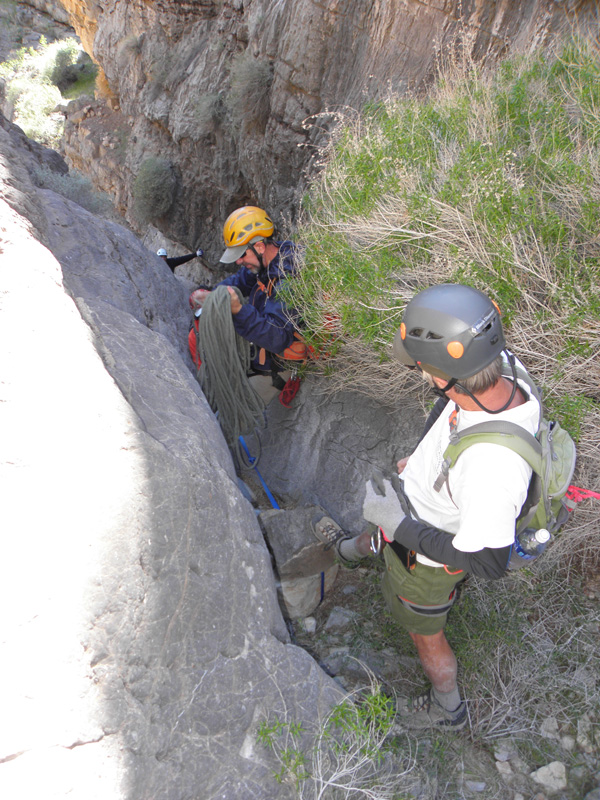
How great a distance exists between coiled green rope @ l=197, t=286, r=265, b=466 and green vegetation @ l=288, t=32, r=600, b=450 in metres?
0.57

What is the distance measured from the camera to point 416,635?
255cm

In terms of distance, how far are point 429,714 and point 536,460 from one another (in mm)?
1689

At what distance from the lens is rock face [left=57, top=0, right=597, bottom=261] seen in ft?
18.4

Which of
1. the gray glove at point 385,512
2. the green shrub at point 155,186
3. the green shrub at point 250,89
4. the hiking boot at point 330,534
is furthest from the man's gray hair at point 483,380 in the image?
the green shrub at point 155,186

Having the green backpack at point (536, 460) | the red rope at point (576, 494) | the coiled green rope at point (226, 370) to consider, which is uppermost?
the green backpack at point (536, 460)

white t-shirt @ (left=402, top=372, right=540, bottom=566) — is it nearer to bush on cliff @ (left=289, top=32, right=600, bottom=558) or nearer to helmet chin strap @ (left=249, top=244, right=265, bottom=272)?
bush on cliff @ (left=289, top=32, right=600, bottom=558)

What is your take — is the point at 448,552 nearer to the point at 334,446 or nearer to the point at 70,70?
the point at 334,446

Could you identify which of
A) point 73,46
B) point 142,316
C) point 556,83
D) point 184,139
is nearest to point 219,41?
point 184,139

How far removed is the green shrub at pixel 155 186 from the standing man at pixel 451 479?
954 cm

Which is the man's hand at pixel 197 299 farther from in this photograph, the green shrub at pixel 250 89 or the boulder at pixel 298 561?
the green shrub at pixel 250 89

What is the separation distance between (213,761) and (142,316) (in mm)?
2639

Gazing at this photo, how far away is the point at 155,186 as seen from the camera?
10180mm

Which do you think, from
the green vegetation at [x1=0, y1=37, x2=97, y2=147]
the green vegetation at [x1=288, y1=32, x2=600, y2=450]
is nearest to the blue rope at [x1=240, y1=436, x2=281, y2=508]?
the green vegetation at [x1=288, y1=32, x2=600, y2=450]

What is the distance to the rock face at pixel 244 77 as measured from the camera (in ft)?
18.4
